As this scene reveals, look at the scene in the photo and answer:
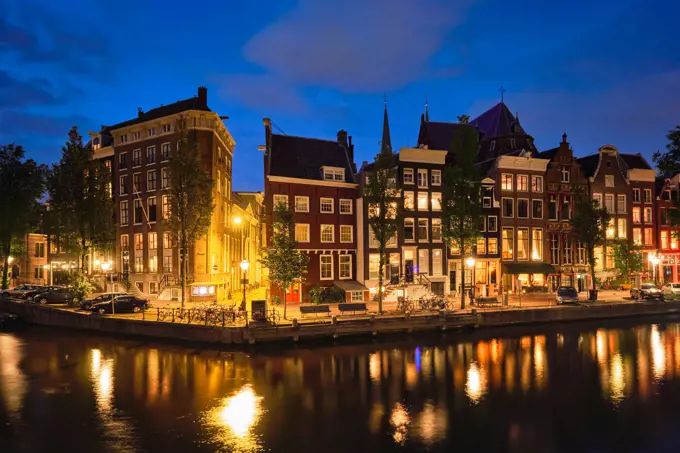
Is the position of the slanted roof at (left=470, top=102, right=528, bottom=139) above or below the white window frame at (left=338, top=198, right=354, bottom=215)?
above

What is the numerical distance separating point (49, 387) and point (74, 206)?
2702 centimetres

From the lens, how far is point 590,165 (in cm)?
7031

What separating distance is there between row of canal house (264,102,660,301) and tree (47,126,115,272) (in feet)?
55.4

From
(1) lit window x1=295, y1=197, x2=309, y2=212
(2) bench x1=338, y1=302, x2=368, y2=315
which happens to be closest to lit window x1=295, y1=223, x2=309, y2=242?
(1) lit window x1=295, y1=197, x2=309, y2=212

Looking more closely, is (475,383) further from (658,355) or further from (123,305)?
(123,305)

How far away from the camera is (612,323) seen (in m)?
47.7

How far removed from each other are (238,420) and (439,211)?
40362mm

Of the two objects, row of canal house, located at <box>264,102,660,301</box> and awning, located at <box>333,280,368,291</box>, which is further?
row of canal house, located at <box>264,102,660,301</box>

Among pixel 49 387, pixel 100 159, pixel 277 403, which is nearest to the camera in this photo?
pixel 277 403

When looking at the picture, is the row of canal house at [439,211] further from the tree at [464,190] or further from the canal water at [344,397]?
the canal water at [344,397]

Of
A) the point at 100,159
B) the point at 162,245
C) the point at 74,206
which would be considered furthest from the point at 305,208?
the point at 100,159

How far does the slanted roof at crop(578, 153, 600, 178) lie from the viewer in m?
68.9

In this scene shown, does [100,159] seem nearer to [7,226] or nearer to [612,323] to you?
[7,226]

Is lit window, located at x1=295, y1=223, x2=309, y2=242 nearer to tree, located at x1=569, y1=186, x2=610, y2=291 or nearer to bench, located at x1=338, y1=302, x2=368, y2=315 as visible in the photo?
bench, located at x1=338, y1=302, x2=368, y2=315
